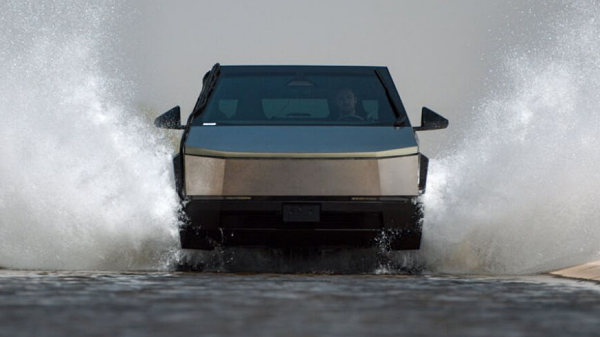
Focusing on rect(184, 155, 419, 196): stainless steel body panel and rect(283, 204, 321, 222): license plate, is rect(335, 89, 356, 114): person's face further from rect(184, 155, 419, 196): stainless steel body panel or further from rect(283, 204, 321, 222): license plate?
rect(283, 204, 321, 222): license plate

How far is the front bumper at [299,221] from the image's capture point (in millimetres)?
13133

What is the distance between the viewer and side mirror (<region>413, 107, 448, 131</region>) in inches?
558

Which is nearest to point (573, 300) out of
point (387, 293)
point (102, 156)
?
point (387, 293)

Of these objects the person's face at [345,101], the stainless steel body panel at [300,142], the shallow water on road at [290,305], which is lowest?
the shallow water on road at [290,305]

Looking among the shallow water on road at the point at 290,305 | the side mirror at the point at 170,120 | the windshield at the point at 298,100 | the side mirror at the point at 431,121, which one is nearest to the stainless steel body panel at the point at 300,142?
the windshield at the point at 298,100

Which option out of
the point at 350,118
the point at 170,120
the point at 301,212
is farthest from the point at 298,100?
the point at 301,212

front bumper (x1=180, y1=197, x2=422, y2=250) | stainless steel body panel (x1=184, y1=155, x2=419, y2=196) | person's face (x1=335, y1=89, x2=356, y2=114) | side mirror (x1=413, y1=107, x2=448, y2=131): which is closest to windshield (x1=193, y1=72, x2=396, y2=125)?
person's face (x1=335, y1=89, x2=356, y2=114)

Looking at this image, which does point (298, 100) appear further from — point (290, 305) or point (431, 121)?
point (290, 305)

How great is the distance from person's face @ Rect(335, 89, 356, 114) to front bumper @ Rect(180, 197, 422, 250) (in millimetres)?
1383

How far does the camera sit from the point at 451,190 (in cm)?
1452

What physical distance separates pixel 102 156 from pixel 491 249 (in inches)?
152

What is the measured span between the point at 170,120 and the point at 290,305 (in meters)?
4.79

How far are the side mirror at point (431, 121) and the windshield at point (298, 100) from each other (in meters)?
0.28

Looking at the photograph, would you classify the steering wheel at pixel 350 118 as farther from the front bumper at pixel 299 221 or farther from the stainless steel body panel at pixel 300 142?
the front bumper at pixel 299 221
